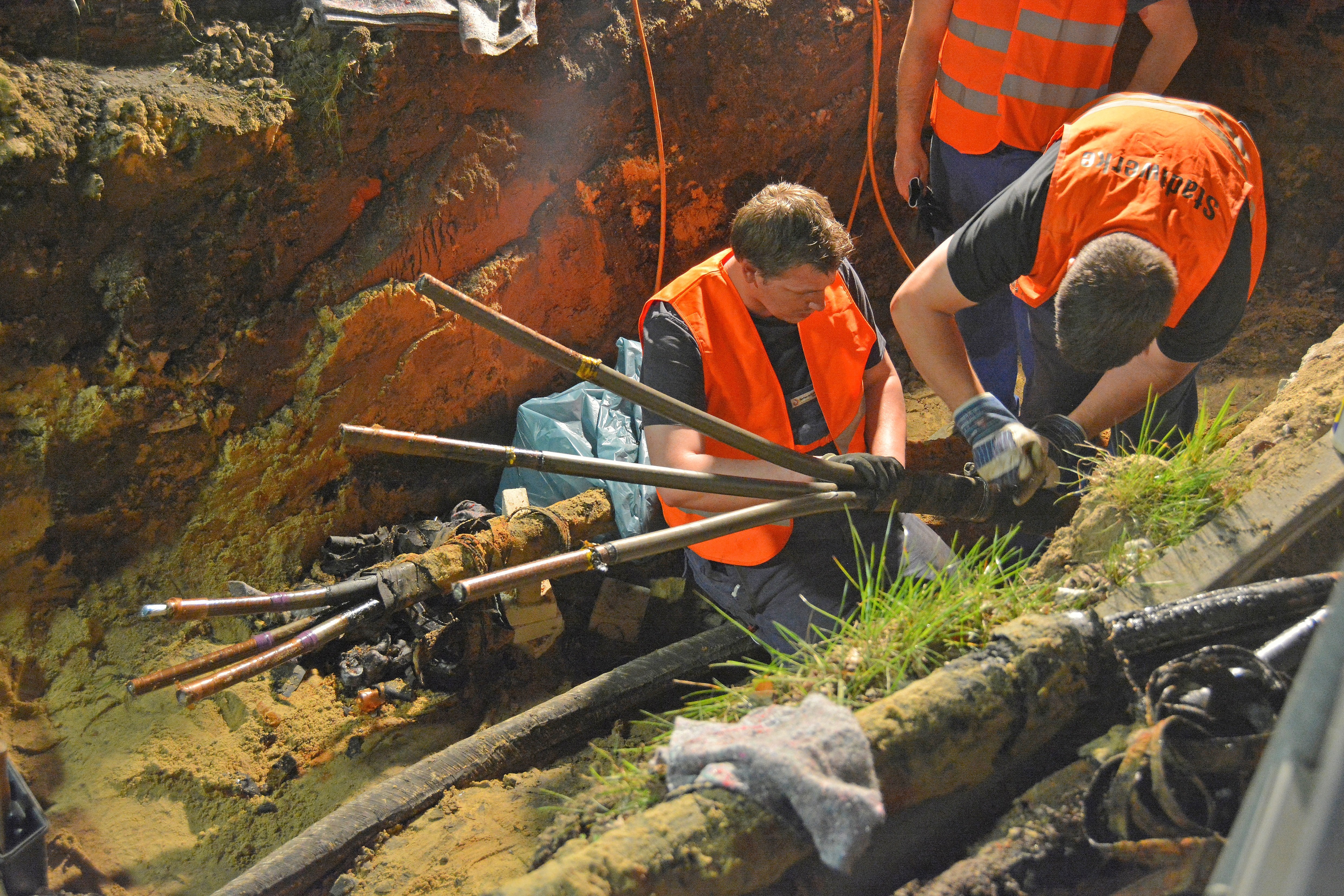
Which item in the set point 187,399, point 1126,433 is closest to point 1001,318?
point 1126,433

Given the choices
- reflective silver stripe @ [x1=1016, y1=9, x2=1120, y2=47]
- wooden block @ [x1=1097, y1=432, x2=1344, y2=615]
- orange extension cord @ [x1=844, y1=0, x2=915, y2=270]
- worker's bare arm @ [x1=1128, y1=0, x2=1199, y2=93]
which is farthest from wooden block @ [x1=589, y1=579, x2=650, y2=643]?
worker's bare arm @ [x1=1128, y1=0, x2=1199, y2=93]

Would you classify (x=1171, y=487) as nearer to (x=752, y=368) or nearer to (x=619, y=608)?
(x=752, y=368)

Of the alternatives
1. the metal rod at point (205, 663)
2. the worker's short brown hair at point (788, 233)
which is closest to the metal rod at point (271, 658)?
the metal rod at point (205, 663)

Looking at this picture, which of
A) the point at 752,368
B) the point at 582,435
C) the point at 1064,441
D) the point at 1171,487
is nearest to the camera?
the point at 1171,487

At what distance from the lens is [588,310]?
11.8ft

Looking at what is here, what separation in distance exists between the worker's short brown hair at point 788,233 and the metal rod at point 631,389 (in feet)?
1.69

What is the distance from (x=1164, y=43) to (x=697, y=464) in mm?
2136

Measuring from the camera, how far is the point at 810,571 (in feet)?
7.95

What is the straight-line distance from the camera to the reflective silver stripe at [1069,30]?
2.67 m

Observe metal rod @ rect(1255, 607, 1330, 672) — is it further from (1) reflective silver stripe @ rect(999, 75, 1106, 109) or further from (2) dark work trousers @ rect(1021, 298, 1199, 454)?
(1) reflective silver stripe @ rect(999, 75, 1106, 109)

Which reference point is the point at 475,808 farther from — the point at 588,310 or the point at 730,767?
the point at 588,310

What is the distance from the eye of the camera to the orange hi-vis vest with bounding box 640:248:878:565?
2.32 m

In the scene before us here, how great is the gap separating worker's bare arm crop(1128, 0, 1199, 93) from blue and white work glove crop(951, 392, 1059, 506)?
1.47 m

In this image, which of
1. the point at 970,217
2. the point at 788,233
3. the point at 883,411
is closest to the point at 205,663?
the point at 788,233
